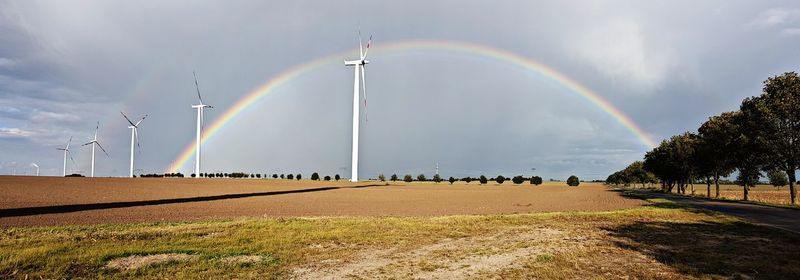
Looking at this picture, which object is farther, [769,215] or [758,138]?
[758,138]

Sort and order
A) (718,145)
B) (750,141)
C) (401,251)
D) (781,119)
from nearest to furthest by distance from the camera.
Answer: (401,251) < (781,119) < (750,141) < (718,145)

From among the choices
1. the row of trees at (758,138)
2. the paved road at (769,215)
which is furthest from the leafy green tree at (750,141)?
the paved road at (769,215)

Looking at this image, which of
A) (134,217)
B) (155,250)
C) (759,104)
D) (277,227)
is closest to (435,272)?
(155,250)

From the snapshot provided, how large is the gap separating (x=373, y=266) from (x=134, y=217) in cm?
2407

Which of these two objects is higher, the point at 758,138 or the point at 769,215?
the point at 758,138

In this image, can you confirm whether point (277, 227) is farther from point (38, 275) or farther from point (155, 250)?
point (38, 275)

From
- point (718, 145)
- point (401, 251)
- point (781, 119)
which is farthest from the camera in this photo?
point (718, 145)

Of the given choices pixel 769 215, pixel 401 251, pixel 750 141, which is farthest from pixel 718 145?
pixel 401 251

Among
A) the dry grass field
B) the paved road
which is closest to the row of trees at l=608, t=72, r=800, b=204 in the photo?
the paved road

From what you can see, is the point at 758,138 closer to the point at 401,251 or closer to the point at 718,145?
the point at 718,145

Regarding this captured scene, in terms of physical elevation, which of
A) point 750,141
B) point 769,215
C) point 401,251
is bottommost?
point 769,215

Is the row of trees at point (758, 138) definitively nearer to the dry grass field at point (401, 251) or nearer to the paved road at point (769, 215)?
the paved road at point (769, 215)

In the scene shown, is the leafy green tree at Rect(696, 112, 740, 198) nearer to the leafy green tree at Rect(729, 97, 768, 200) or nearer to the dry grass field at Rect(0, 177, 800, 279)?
the leafy green tree at Rect(729, 97, 768, 200)

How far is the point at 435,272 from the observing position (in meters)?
14.2
